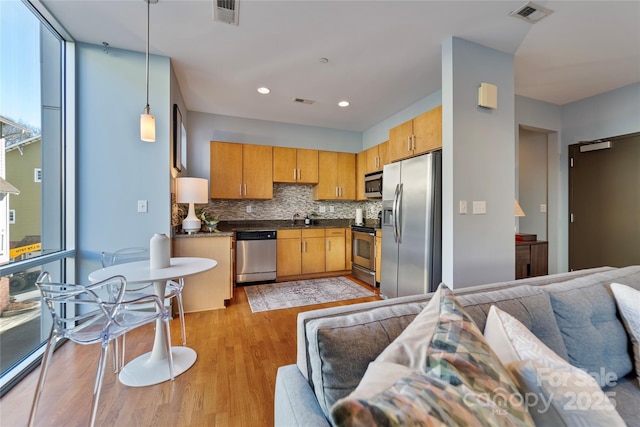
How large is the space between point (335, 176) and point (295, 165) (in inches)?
30.6

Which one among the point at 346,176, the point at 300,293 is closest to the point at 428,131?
the point at 346,176

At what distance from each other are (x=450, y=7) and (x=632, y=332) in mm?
2179

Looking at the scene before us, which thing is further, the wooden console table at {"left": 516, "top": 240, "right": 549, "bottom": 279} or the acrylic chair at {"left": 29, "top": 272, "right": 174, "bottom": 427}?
the wooden console table at {"left": 516, "top": 240, "right": 549, "bottom": 279}

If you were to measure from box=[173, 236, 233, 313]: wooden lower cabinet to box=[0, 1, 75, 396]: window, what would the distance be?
938mm

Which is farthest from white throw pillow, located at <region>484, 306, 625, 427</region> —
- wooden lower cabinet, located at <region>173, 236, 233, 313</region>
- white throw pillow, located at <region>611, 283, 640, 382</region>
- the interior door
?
the interior door

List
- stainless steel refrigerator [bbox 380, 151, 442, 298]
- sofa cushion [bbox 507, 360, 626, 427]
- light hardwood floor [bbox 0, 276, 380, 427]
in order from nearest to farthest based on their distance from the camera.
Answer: sofa cushion [bbox 507, 360, 626, 427], light hardwood floor [bbox 0, 276, 380, 427], stainless steel refrigerator [bbox 380, 151, 442, 298]

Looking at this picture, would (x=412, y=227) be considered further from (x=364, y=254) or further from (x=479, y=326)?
(x=479, y=326)

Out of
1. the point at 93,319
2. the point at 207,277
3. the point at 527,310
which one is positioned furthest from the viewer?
the point at 207,277

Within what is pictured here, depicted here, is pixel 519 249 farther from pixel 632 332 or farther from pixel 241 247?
pixel 241 247

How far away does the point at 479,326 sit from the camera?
2.86ft

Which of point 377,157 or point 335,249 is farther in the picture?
→ point 335,249

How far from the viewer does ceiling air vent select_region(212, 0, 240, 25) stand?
188 centimetres

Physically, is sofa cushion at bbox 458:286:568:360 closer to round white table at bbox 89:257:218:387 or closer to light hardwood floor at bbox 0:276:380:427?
light hardwood floor at bbox 0:276:380:427

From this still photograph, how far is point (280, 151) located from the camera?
14.4 feet
